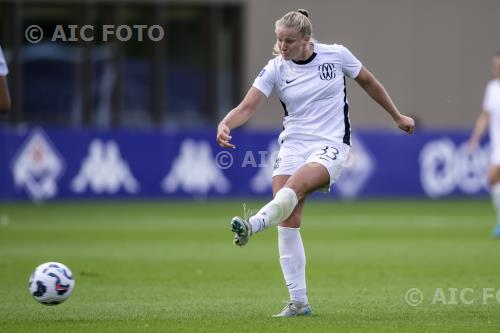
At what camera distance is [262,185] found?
91.2 ft

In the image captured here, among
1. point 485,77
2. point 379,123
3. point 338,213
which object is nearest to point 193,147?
point 338,213

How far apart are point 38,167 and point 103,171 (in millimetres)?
1568

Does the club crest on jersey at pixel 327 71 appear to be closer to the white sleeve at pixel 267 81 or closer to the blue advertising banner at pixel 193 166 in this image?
the white sleeve at pixel 267 81

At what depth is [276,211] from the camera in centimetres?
→ 873

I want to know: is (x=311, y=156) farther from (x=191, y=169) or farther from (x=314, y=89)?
(x=191, y=169)

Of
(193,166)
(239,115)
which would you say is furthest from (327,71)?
(193,166)

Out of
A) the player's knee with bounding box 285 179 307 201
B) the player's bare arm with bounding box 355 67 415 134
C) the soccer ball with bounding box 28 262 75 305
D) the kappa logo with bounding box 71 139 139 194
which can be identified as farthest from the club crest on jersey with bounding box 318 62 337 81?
the kappa logo with bounding box 71 139 139 194

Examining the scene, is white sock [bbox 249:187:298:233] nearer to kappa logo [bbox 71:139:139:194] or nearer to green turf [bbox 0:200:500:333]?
green turf [bbox 0:200:500:333]

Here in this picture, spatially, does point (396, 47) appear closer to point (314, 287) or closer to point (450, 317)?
point (314, 287)

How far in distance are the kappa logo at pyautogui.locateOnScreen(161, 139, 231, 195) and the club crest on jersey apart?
1775cm

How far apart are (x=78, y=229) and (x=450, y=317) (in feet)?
37.5

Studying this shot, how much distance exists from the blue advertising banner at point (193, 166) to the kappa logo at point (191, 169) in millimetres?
24

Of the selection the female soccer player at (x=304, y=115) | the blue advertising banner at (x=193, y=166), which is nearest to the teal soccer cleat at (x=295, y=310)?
the female soccer player at (x=304, y=115)

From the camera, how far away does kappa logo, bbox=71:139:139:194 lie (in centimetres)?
2628
